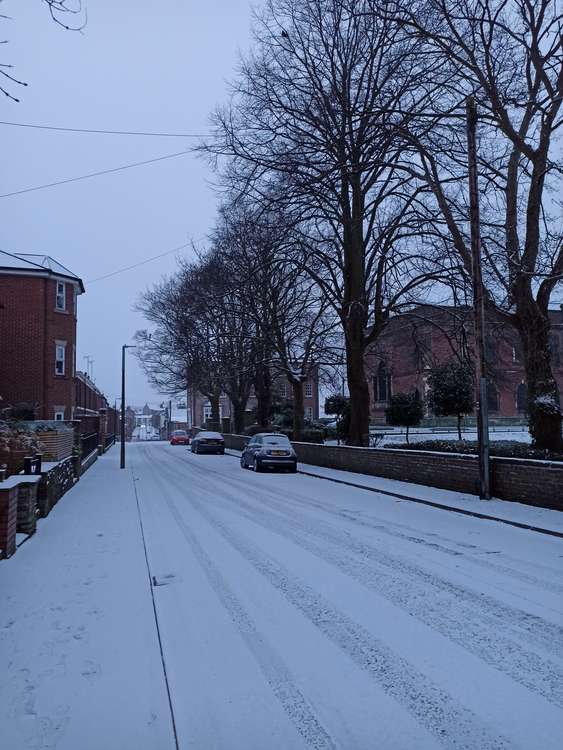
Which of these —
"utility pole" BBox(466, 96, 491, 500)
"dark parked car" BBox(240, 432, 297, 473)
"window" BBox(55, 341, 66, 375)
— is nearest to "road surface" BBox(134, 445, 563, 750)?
"utility pole" BBox(466, 96, 491, 500)

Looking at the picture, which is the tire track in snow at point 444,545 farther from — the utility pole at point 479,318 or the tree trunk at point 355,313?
the tree trunk at point 355,313

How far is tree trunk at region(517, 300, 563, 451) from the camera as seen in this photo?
17.3 m

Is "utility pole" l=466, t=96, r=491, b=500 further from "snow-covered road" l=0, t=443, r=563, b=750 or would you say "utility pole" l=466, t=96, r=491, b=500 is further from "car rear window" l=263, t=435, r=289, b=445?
"car rear window" l=263, t=435, r=289, b=445

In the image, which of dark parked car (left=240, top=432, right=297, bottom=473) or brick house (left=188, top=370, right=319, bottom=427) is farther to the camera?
brick house (left=188, top=370, right=319, bottom=427)

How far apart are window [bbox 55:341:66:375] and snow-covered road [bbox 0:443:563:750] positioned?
2635cm

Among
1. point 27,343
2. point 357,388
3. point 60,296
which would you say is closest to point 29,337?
point 27,343

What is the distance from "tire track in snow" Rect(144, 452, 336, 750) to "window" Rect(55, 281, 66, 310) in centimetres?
3098

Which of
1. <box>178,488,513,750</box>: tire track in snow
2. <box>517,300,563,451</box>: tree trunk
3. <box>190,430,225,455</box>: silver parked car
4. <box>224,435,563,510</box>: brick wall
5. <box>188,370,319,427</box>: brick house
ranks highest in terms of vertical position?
<box>188,370,319,427</box>: brick house

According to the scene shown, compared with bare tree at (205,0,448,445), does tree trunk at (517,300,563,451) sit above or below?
below

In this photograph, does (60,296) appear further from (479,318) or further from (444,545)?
(444,545)

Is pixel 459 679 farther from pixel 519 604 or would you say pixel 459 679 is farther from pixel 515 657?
pixel 519 604

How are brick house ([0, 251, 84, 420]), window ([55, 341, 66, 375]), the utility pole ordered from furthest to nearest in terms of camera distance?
1. window ([55, 341, 66, 375])
2. brick house ([0, 251, 84, 420])
3. the utility pole

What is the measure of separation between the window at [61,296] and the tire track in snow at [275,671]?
1220 inches

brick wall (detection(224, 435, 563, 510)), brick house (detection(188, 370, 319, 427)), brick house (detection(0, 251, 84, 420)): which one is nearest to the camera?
brick wall (detection(224, 435, 563, 510))
